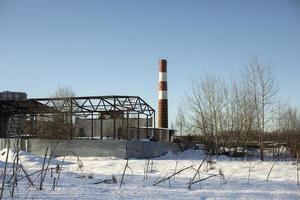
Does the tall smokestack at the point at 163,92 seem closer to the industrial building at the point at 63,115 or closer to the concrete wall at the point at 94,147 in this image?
the industrial building at the point at 63,115

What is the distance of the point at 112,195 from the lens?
7164 millimetres

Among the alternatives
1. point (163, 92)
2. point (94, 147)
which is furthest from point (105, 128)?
point (94, 147)

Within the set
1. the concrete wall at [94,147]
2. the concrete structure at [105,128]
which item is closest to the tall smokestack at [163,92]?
the concrete structure at [105,128]

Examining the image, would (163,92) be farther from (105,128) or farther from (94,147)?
(94,147)

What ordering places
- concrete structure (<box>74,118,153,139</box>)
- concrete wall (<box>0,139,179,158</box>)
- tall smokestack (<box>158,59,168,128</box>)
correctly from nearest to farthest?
concrete wall (<box>0,139,179,158</box>) < concrete structure (<box>74,118,153,139</box>) < tall smokestack (<box>158,59,168,128</box>)

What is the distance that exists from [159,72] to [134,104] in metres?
12.8

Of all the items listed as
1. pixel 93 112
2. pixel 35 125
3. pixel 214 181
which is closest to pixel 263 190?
pixel 214 181

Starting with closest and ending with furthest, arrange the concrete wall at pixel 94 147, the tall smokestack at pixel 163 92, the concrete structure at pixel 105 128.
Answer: the concrete wall at pixel 94 147 → the concrete structure at pixel 105 128 → the tall smokestack at pixel 163 92

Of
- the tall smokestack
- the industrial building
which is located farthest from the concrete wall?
the tall smokestack

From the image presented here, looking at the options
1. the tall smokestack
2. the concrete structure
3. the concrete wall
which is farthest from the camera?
the tall smokestack

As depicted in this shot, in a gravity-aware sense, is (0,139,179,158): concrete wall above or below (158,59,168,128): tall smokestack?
below

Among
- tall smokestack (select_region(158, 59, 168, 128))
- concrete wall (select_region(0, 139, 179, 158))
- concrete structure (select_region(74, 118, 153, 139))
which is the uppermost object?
tall smokestack (select_region(158, 59, 168, 128))

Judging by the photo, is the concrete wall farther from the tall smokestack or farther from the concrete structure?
the tall smokestack

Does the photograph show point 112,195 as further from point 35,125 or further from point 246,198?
point 35,125
